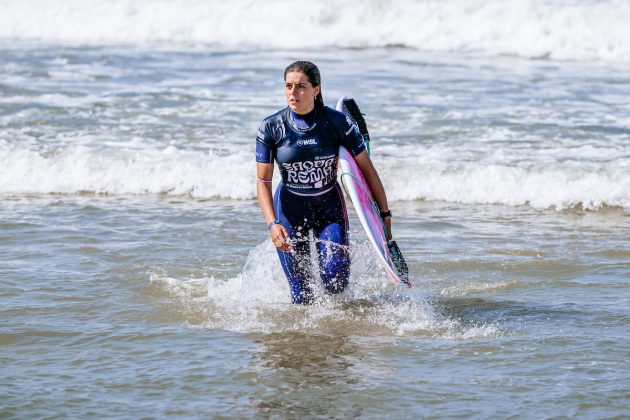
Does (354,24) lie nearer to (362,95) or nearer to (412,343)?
(362,95)

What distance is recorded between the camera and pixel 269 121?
6.03m

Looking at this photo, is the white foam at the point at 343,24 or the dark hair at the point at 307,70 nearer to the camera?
the dark hair at the point at 307,70

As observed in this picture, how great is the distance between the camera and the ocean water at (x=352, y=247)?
5.26 meters

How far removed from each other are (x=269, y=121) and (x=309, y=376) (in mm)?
1585

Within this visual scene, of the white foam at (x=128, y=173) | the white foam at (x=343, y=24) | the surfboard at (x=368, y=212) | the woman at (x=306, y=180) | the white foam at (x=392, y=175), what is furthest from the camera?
the white foam at (x=343, y=24)

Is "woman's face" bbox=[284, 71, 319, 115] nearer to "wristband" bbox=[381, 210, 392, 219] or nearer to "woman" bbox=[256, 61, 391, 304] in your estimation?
"woman" bbox=[256, 61, 391, 304]

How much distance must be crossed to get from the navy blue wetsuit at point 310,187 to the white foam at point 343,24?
55.6 ft

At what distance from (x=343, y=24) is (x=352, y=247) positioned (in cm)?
2028

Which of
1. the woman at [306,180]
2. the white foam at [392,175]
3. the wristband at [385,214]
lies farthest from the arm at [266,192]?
the white foam at [392,175]

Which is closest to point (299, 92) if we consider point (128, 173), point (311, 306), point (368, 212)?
point (368, 212)

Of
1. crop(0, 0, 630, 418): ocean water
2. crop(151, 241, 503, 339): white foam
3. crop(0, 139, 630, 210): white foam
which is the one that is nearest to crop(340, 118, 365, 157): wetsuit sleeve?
crop(151, 241, 503, 339): white foam

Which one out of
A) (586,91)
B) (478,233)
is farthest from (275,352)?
(586,91)

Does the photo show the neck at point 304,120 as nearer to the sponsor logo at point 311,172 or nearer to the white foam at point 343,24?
the sponsor logo at point 311,172

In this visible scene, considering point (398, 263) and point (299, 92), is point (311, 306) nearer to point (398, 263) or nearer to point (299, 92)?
point (398, 263)
